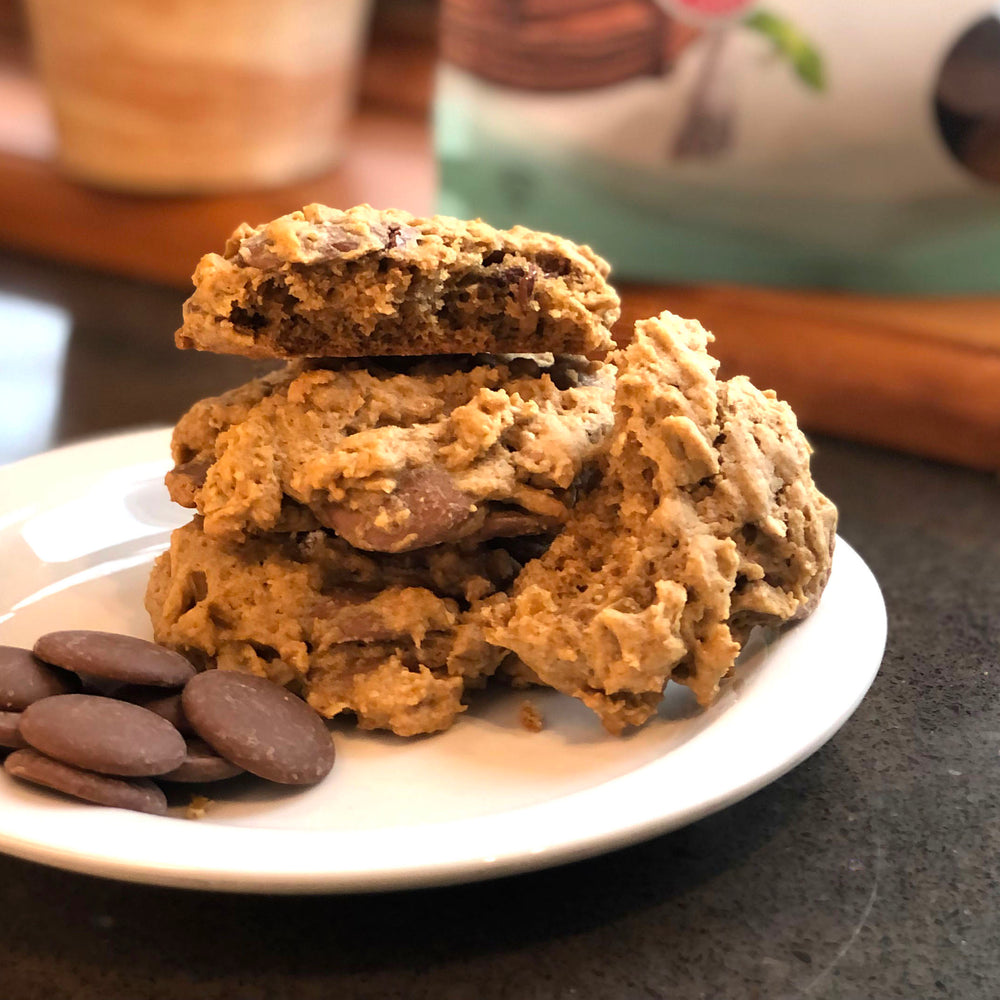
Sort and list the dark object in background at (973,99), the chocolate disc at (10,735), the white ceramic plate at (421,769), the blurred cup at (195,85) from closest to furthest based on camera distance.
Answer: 1. the white ceramic plate at (421,769)
2. the chocolate disc at (10,735)
3. the dark object in background at (973,99)
4. the blurred cup at (195,85)

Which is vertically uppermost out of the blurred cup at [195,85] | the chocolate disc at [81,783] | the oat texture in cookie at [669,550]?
the oat texture in cookie at [669,550]

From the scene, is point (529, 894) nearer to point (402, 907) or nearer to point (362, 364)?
point (402, 907)

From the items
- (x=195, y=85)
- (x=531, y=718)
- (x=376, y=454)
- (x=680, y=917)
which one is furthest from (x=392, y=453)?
(x=195, y=85)

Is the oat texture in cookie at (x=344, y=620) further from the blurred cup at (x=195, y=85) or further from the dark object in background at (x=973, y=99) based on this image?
the blurred cup at (x=195, y=85)

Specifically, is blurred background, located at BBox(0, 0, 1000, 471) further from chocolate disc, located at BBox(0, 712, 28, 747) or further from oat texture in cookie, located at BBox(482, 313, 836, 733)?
chocolate disc, located at BBox(0, 712, 28, 747)

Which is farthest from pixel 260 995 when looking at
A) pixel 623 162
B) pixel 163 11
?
pixel 163 11

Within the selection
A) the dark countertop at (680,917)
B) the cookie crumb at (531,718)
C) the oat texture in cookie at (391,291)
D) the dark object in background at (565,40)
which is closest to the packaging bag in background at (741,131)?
the dark object in background at (565,40)

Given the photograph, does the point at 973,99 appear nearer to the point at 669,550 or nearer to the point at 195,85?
the point at 669,550
